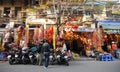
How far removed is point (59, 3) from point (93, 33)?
3.80 metres

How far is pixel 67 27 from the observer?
24.6 metres

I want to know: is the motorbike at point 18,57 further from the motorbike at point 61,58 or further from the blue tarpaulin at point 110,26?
the blue tarpaulin at point 110,26

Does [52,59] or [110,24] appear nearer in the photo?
[52,59]

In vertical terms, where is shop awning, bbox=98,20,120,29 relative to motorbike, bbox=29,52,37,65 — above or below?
above

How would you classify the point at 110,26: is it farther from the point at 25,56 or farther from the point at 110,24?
the point at 25,56

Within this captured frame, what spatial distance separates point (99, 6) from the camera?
2783 centimetres

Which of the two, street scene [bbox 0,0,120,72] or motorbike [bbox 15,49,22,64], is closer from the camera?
motorbike [bbox 15,49,22,64]

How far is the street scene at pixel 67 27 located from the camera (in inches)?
918

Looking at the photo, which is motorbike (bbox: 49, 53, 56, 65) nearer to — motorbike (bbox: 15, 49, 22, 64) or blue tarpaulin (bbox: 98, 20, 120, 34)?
motorbike (bbox: 15, 49, 22, 64)

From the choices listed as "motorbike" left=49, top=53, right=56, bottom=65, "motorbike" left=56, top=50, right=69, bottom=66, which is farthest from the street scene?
"motorbike" left=49, top=53, right=56, bottom=65

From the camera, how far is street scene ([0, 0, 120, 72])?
2333cm

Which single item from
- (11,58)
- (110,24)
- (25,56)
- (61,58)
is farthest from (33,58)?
(110,24)

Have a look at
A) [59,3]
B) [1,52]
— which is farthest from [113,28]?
[1,52]

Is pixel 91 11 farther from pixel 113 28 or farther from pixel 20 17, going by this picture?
pixel 20 17
